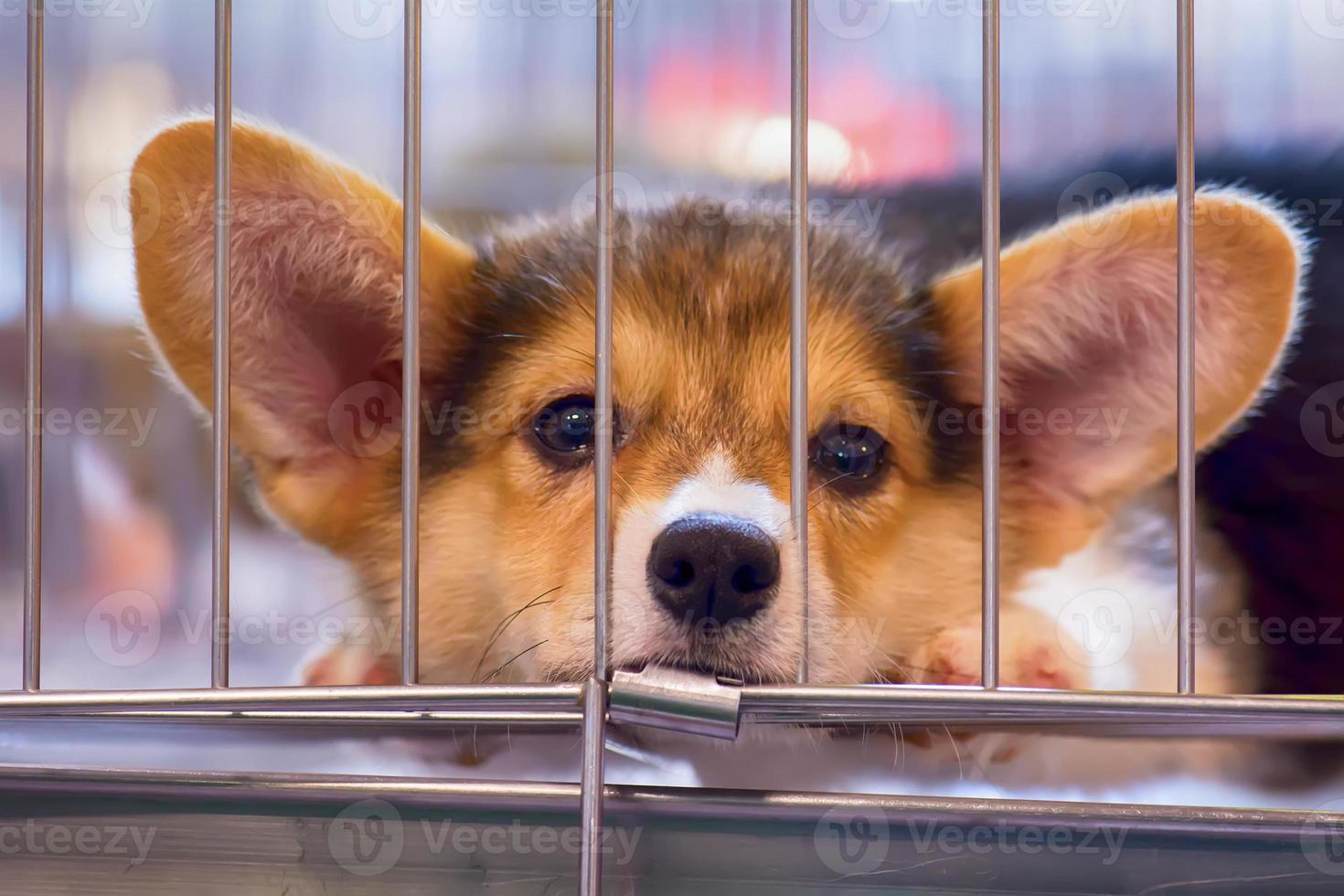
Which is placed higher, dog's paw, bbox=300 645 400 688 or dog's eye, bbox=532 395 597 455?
dog's eye, bbox=532 395 597 455

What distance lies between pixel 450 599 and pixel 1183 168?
63cm

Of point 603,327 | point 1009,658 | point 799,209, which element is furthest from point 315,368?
point 1009,658

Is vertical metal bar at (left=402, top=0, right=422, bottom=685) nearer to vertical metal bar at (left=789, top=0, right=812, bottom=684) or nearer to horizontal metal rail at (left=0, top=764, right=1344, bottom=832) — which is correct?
horizontal metal rail at (left=0, top=764, right=1344, bottom=832)

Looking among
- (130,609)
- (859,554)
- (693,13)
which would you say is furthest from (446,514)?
(693,13)

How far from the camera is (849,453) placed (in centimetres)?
86

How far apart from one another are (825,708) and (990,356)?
0.22 metres

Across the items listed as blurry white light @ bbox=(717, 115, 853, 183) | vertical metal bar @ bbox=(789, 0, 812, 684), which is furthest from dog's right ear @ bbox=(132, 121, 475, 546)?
vertical metal bar @ bbox=(789, 0, 812, 684)

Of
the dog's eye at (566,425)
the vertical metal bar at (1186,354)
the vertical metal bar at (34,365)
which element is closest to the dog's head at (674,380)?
the dog's eye at (566,425)

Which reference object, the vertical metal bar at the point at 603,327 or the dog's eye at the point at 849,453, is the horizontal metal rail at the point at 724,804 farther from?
the dog's eye at the point at 849,453

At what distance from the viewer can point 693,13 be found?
0.82m

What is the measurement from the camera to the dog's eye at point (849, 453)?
0.85 m

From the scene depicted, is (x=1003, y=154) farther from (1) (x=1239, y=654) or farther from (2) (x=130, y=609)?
(2) (x=130, y=609)

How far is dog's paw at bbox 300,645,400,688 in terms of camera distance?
0.85 m

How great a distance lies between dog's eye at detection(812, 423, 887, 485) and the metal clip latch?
1.13 feet
